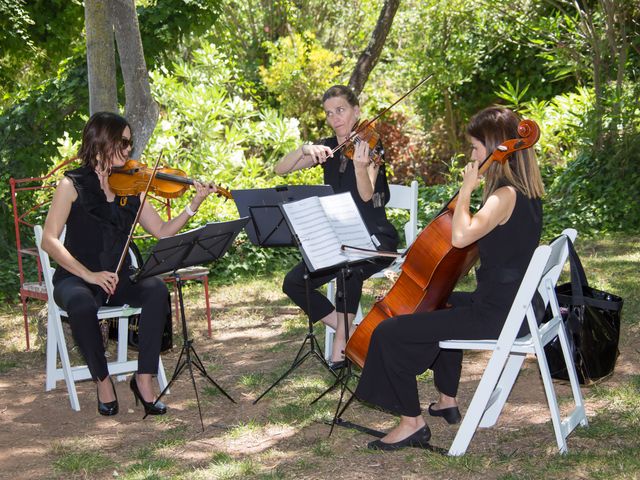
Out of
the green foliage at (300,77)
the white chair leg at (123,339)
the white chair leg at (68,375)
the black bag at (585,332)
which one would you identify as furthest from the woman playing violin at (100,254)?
the green foliage at (300,77)

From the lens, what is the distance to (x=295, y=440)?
3865 mm

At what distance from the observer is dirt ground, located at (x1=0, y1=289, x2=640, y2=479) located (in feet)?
11.9

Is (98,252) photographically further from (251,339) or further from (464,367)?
(464,367)

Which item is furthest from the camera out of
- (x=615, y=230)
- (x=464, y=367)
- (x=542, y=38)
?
(x=542, y=38)

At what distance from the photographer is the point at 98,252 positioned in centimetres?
452

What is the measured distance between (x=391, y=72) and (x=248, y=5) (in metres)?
2.40

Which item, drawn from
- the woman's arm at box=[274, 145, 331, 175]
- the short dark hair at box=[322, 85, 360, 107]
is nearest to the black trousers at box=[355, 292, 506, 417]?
the woman's arm at box=[274, 145, 331, 175]

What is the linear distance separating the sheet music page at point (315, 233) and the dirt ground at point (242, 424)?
781 millimetres

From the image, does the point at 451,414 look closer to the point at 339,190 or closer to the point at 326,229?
the point at 326,229

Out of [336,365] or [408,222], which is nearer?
[336,365]

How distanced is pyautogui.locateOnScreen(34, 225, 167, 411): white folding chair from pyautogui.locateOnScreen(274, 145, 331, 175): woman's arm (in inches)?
47.0

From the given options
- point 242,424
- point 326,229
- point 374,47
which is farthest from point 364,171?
point 374,47

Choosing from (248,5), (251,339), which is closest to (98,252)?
(251,339)

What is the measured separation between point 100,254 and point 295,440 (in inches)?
57.5
